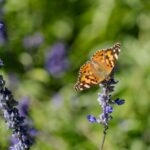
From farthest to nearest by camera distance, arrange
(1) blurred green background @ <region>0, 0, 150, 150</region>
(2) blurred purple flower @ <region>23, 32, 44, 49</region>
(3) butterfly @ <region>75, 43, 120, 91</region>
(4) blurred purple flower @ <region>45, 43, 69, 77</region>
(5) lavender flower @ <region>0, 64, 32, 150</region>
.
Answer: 1. (2) blurred purple flower @ <region>23, 32, 44, 49</region>
2. (4) blurred purple flower @ <region>45, 43, 69, 77</region>
3. (1) blurred green background @ <region>0, 0, 150, 150</region>
4. (3) butterfly @ <region>75, 43, 120, 91</region>
5. (5) lavender flower @ <region>0, 64, 32, 150</region>

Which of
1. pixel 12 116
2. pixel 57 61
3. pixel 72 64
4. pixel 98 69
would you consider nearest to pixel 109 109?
pixel 98 69

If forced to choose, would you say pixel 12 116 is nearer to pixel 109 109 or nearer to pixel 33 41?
pixel 109 109

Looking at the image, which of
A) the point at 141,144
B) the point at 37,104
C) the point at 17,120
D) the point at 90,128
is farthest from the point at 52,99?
the point at 17,120

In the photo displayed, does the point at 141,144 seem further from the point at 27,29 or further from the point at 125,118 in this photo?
the point at 27,29

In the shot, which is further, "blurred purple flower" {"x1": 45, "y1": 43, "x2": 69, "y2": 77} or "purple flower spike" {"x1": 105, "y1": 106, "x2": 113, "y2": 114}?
"blurred purple flower" {"x1": 45, "y1": 43, "x2": 69, "y2": 77}

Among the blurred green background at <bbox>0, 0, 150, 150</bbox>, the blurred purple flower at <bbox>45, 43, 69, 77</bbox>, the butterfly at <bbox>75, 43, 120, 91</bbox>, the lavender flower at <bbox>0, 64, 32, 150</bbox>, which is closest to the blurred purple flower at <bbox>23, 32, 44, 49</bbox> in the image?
the blurred green background at <bbox>0, 0, 150, 150</bbox>

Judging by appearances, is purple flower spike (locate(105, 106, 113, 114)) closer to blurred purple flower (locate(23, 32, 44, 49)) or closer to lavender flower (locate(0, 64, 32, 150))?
lavender flower (locate(0, 64, 32, 150))
